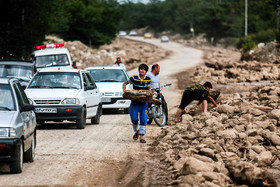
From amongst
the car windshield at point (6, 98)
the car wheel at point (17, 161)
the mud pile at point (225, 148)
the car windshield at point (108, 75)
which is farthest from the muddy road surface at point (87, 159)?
the car windshield at point (108, 75)

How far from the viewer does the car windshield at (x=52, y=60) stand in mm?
25562

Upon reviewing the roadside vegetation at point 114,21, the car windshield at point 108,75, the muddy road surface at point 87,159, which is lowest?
the muddy road surface at point 87,159

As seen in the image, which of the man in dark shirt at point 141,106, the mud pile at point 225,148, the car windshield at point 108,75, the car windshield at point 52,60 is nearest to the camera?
the mud pile at point 225,148

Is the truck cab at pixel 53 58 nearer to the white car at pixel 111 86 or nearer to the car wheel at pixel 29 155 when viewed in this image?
the white car at pixel 111 86

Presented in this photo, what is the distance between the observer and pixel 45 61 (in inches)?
1011

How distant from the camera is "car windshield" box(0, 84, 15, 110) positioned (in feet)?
29.0

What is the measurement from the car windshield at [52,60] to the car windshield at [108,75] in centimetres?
519

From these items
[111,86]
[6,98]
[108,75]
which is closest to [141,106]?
[6,98]

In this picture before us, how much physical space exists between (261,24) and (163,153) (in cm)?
8268

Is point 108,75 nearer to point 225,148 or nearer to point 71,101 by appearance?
point 71,101

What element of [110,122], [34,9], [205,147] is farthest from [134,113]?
[34,9]

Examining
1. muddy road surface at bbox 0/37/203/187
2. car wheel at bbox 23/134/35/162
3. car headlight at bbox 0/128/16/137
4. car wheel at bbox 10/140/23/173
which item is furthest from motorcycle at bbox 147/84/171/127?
car headlight at bbox 0/128/16/137

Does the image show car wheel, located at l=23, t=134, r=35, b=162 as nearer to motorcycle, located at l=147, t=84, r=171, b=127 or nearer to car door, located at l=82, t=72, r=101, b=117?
car door, located at l=82, t=72, r=101, b=117

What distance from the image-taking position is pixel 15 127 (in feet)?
27.1
